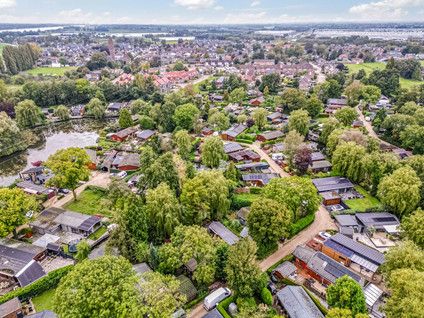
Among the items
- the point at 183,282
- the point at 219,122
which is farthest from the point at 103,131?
the point at 183,282

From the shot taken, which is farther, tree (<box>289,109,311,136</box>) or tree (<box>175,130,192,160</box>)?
tree (<box>289,109,311,136</box>)

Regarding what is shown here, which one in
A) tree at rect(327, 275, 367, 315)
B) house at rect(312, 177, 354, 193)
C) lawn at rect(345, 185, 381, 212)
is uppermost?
tree at rect(327, 275, 367, 315)

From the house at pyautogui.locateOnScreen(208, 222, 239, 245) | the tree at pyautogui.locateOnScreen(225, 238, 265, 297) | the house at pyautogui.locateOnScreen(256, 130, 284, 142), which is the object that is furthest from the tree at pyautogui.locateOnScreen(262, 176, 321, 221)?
the house at pyautogui.locateOnScreen(256, 130, 284, 142)

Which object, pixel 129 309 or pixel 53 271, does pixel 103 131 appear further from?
pixel 129 309

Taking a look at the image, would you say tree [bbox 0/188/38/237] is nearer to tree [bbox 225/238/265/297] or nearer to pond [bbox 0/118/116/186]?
pond [bbox 0/118/116/186]

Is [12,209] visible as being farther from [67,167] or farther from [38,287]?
[38,287]

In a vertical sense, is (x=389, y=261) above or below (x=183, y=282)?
above

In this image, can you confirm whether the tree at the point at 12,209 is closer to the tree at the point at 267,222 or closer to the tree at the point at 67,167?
the tree at the point at 67,167

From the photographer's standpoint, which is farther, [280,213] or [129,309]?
[280,213]
